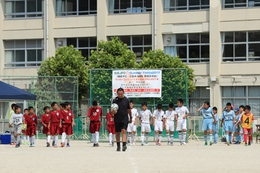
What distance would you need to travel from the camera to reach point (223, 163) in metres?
18.2

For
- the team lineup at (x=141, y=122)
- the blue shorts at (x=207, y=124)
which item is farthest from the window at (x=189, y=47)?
the blue shorts at (x=207, y=124)

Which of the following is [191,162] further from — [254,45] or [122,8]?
[122,8]

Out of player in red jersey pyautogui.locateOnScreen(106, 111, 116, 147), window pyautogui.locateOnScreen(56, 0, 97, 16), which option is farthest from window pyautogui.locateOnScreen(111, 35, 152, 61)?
player in red jersey pyautogui.locateOnScreen(106, 111, 116, 147)

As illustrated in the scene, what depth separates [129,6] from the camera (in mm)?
54625

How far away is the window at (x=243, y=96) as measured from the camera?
168 feet

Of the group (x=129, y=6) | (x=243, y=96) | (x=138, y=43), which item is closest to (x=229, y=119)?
(x=243, y=96)

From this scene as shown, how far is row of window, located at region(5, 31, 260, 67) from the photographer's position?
51375 mm

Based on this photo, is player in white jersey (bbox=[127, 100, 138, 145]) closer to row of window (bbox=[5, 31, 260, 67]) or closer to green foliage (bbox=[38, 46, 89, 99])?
green foliage (bbox=[38, 46, 89, 99])

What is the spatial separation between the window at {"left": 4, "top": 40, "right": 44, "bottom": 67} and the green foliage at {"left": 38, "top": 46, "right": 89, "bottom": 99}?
5.61 meters

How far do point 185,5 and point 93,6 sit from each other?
23.0ft

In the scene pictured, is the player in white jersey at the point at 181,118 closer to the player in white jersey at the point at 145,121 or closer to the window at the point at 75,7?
the player in white jersey at the point at 145,121

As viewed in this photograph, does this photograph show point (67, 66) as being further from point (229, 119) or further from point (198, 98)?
point (229, 119)

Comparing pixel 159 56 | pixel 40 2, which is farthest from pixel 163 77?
pixel 40 2

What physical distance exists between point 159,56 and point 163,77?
1393cm
